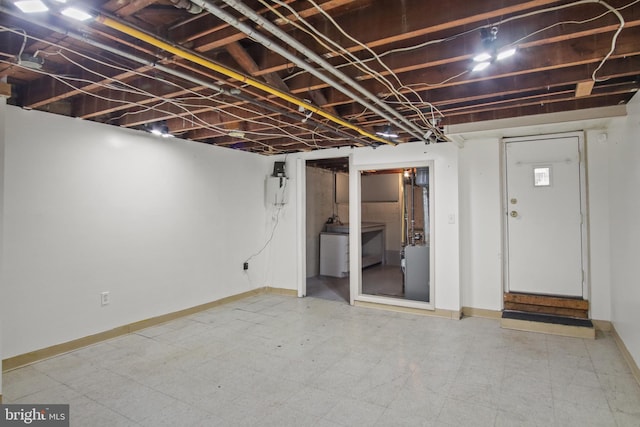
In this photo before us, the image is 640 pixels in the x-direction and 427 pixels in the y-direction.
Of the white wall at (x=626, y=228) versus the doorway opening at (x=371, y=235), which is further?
the doorway opening at (x=371, y=235)

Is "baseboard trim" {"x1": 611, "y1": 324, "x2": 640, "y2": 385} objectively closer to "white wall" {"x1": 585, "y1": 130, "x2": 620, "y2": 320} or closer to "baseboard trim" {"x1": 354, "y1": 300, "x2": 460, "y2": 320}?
"white wall" {"x1": 585, "y1": 130, "x2": 620, "y2": 320}

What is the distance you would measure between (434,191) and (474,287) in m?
1.26

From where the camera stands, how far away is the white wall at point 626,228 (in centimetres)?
259

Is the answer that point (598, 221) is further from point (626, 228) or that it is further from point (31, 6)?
point (31, 6)

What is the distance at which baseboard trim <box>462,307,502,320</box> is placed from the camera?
13.3 feet

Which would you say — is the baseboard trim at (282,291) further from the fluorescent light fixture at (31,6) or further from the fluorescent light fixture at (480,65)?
the fluorescent light fixture at (31,6)

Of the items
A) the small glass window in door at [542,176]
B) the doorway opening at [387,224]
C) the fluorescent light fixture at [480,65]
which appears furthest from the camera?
the doorway opening at [387,224]

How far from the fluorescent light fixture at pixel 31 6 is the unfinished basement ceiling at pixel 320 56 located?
0.10 feet

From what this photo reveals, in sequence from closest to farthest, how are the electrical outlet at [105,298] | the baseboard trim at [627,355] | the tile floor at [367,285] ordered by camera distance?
the baseboard trim at [627,355] → the electrical outlet at [105,298] → the tile floor at [367,285]

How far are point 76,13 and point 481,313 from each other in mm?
4494

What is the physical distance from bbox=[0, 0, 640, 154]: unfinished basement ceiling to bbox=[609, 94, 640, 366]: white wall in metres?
0.41

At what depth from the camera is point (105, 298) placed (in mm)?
3416

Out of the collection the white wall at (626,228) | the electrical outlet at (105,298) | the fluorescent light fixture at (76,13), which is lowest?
the electrical outlet at (105,298)

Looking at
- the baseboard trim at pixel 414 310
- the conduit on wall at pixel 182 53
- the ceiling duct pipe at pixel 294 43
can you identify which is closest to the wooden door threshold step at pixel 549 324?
the baseboard trim at pixel 414 310
